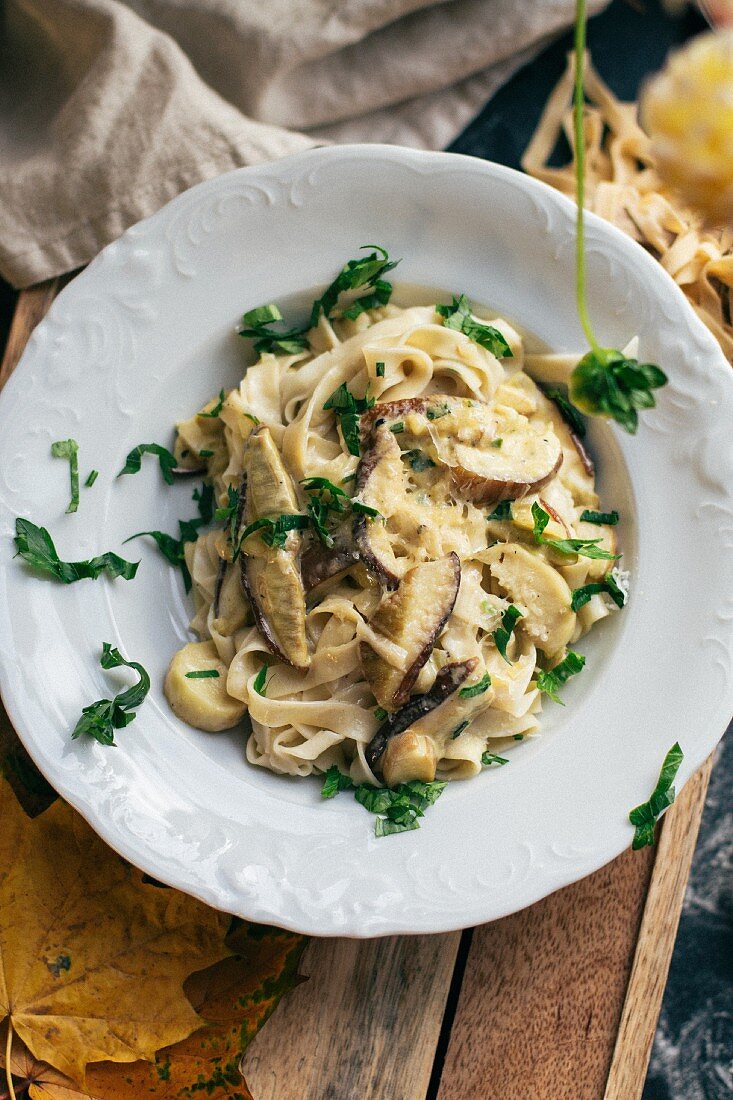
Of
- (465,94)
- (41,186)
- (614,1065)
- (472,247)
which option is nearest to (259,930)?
(614,1065)

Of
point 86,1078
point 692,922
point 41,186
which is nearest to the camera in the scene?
point 86,1078

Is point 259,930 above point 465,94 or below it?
below

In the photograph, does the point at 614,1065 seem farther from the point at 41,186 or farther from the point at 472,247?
the point at 41,186

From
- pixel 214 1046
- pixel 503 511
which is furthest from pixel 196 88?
pixel 214 1046

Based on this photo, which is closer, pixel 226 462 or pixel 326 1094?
pixel 326 1094

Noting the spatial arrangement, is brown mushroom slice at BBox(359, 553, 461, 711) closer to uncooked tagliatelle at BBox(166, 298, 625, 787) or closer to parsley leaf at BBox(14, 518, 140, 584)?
uncooked tagliatelle at BBox(166, 298, 625, 787)

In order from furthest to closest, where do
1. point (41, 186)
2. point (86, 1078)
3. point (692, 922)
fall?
point (692, 922) < point (41, 186) < point (86, 1078)

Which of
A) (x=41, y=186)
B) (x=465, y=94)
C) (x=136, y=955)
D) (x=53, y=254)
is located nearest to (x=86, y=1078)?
(x=136, y=955)

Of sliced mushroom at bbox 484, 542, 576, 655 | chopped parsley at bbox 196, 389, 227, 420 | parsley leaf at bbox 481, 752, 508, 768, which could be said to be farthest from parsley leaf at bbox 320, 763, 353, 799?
chopped parsley at bbox 196, 389, 227, 420

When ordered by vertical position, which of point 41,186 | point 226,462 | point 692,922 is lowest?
point 692,922
